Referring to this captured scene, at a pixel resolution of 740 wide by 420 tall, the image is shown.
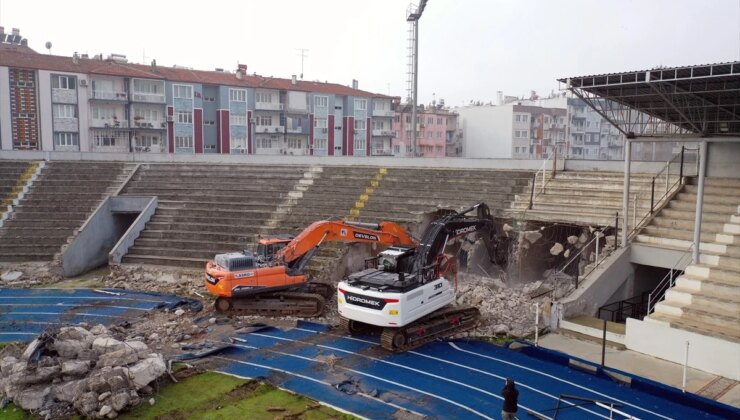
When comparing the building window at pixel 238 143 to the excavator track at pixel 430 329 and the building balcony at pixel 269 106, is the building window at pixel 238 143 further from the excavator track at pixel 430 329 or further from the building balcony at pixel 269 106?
the excavator track at pixel 430 329

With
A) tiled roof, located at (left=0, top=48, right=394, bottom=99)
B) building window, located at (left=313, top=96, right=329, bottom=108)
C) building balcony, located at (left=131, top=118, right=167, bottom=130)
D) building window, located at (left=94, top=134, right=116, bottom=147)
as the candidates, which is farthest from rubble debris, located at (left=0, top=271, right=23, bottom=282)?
building window, located at (left=313, top=96, right=329, bottom=108)

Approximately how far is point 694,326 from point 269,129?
4507 cm

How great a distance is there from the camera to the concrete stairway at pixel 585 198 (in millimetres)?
19969

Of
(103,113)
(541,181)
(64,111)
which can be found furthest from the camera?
(103,113)

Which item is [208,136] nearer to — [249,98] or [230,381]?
[249,98]

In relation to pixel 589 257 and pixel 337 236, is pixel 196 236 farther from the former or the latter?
pixel 589 257

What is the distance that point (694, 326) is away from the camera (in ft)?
45.1

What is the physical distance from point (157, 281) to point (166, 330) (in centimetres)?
627

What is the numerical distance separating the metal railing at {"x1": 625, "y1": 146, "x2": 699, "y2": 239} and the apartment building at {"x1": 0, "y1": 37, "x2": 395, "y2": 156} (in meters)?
38.8

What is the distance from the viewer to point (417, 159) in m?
28.0

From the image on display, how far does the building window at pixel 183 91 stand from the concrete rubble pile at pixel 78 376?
40050 millimetres

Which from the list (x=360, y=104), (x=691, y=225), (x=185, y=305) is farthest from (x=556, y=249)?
(x=360, y=104)

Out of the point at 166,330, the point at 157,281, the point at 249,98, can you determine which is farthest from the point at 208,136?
the point at 166,330

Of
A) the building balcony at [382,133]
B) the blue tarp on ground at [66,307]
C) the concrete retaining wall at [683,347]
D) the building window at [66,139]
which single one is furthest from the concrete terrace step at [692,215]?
the building balcony at [382,133]
